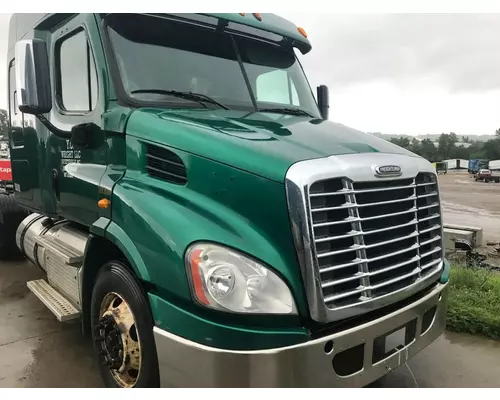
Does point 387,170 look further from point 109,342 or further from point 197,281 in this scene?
point 109,342

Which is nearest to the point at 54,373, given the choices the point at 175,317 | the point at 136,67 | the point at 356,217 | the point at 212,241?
the point at 175,317

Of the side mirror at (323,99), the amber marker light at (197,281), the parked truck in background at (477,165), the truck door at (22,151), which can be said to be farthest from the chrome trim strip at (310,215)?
the parked truck in background at (477,165)

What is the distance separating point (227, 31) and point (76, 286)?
2.43m

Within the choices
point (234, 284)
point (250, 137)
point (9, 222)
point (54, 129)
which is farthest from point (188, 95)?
point (9, 222)

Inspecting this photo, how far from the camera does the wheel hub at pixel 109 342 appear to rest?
2914mm

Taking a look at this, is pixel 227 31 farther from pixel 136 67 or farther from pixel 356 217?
pixel 356 217

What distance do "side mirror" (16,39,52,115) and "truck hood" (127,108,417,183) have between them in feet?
2.70

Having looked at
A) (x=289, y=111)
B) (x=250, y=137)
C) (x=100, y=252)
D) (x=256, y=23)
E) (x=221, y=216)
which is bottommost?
(x=100, y=252)

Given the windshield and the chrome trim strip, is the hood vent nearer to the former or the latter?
the windshield

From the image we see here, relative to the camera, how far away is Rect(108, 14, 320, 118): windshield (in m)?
3.36

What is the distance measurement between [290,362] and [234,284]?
480 mm

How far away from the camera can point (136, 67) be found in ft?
11.0

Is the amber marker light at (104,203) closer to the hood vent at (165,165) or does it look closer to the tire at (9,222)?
the hood vent at (165,165)

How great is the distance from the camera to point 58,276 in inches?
162
